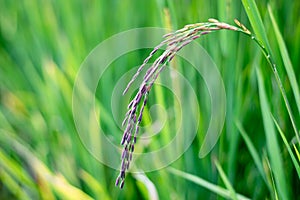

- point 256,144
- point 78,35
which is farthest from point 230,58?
point 78,35

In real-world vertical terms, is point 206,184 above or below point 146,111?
below

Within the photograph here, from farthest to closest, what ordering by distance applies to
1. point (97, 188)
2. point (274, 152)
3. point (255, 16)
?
point (97, 188) < point (274, 152) < point (255, 16)

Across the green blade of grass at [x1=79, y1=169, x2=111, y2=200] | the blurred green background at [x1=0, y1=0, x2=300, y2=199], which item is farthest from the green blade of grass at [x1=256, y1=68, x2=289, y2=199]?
the green blade of grass at [x1=79, y1=169, x2=111, y2=200]

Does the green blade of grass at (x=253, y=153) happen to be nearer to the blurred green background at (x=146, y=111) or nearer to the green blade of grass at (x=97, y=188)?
the blurred green background at (x=146, y=111)

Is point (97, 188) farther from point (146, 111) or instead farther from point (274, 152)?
point (274, 152)

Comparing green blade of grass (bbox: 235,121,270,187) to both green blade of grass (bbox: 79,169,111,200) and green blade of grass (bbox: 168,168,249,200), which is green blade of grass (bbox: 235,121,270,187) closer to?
green blade of grass (bbox: 168,168,249,200)

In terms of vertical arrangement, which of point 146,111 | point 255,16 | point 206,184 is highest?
point 255,16

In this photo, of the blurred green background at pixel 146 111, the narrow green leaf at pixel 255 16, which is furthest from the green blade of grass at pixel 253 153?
the narrow green leaf at pixel 255 16

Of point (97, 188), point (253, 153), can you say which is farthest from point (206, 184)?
point (97, 188)

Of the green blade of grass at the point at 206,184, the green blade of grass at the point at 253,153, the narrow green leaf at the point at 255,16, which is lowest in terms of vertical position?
the green blade of grass at the point at 206,184
